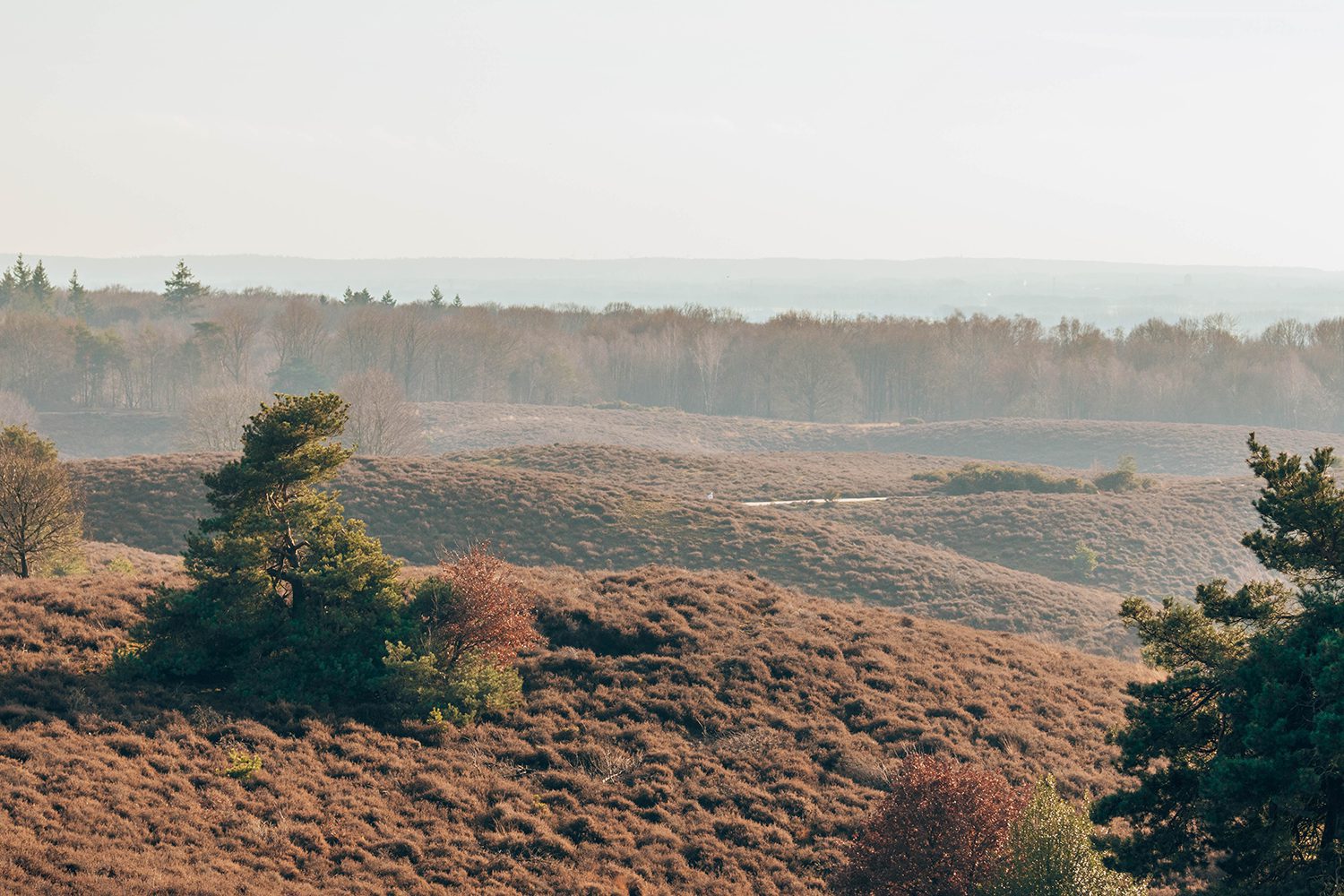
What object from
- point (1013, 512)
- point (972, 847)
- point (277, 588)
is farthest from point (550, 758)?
point (1013, 512)

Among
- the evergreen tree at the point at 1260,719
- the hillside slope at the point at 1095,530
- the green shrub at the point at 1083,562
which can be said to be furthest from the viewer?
the hillside slope at the point at 1095,530

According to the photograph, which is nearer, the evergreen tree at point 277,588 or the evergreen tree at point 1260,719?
the evergreen tree at point 1260,719

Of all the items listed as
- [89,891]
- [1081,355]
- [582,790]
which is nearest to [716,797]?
[582,790]

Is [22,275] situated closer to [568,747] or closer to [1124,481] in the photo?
[1124,481]

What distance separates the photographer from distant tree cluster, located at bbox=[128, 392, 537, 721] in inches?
877

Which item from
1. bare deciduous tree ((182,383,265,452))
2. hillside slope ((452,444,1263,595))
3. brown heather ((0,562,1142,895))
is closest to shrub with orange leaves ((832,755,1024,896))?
brown heather ((0,562,1142,895))

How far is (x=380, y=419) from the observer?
85.4 m

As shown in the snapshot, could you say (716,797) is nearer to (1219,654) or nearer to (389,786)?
(389,786)

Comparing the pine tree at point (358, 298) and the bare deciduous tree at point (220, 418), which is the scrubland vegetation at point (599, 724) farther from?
the pine tree at point (358, 298)

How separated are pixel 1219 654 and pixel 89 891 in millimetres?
16833

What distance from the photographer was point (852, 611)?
108ft

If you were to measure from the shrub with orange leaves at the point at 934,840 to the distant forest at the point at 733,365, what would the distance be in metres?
117

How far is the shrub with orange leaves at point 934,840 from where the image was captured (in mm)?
16766

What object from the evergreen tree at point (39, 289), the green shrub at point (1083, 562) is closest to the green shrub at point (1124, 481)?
the green shrub at point (1083, 562)
